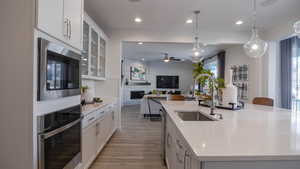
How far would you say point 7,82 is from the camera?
4.05ft

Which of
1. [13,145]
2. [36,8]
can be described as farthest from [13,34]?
[13,145]

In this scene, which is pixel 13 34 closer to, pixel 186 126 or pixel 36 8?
pixel 36 8

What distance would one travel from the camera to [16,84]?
4.02ft

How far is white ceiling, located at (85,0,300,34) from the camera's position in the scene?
9.96 feet

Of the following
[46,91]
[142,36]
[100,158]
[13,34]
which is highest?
[142,36]

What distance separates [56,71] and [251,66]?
5236 mm

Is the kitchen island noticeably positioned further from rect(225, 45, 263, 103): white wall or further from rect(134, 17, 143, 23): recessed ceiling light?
rect(225, 45, 263, 103): white wall

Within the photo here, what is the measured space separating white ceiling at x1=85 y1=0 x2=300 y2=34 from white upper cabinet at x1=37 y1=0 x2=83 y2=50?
4.59ft

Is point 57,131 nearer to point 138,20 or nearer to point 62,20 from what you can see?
point 62,20

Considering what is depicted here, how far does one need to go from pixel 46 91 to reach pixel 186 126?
3.66ft

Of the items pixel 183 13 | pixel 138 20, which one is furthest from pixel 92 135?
pixel 183 13

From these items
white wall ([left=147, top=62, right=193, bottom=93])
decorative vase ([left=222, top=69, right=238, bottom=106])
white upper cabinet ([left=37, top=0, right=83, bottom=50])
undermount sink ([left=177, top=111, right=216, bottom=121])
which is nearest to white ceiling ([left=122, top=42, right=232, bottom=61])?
white wall ([left=147, top=62, right=193, bottom=93])

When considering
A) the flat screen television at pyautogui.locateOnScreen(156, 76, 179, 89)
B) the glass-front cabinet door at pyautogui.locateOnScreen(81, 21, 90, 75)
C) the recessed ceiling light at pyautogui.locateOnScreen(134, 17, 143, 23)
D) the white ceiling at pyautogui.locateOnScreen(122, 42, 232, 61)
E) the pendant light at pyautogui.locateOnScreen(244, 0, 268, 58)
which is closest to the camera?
Answer: the pendant light at pyautogui.locateOnScreen(244, 0, 268, 58)

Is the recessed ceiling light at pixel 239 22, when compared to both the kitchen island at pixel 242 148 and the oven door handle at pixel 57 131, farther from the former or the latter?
the oven door handle at pixel 57 131
